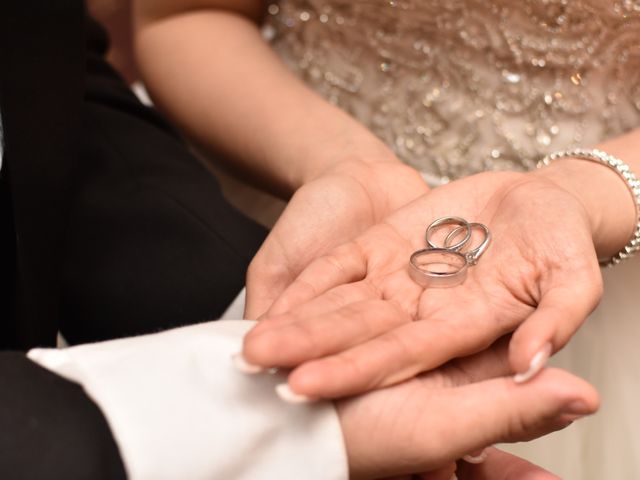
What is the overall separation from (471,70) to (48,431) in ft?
2.13

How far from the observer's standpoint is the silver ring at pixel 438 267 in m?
0.58

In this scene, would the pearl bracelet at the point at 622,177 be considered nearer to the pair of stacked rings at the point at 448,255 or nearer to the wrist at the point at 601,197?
the wrist at the point at 601,197

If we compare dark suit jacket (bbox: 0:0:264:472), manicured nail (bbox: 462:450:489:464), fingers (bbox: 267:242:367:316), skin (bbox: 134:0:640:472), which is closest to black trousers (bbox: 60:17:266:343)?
dark suit jacket (bbox: 0:0:264:472)

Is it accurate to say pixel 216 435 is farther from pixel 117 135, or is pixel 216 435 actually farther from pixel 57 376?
pixel 117 135

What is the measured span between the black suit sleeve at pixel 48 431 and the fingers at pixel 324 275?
136 mm

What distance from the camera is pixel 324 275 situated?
562mm

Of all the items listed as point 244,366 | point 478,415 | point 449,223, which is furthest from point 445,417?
point 449,223

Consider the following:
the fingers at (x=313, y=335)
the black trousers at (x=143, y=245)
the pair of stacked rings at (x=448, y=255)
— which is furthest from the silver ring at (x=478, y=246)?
the black trousers at (x=143, y=245)

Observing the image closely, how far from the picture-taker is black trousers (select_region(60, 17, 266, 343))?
773mm

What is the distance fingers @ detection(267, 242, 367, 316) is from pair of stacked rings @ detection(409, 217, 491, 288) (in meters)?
0.04

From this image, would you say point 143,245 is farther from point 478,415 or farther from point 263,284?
point 478,415

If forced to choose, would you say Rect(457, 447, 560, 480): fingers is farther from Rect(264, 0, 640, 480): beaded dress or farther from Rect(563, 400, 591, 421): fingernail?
Rect(264, 0, 640, 480): beaded dress

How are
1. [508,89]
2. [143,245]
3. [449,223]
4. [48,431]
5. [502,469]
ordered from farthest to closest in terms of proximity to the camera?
1. [508,89]
2. [143,245]
3. [449,223]
4. [502,469]
5. [48,431]

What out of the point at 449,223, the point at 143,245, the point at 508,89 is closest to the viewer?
the point at 449,223
